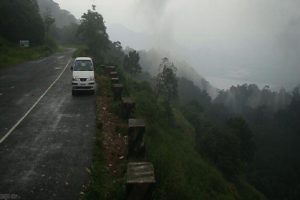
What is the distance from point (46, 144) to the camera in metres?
11.4

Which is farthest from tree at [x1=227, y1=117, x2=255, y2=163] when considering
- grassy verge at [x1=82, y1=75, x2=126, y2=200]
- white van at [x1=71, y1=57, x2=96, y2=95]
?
grassy verge at [x1=82, y1=75, x2=126, y2=200]

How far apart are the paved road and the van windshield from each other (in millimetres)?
2149

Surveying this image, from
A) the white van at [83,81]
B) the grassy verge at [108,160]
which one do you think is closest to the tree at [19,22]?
the white van at [83,81]

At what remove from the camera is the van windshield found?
73.6ft

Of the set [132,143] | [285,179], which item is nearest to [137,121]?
[132,143]

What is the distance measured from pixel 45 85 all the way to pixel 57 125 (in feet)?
38.8

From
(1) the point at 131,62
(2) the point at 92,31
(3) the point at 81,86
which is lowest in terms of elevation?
(1) the point at 131,62

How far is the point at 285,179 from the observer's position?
278 feet

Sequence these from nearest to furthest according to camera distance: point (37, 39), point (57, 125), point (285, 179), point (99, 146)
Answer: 1. point (99, 146)
2. point (57, 125)
3. point (37, 39)
4. point (285, 179)

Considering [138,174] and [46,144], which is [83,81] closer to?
[46,144]

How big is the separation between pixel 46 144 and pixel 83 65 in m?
12.2

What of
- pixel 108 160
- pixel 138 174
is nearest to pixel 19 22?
pixel 108 160

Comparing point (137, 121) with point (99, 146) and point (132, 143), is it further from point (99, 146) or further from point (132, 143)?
point (99, 146)

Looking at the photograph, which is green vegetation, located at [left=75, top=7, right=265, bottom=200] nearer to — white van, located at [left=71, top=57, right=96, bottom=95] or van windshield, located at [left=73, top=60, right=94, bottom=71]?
white van, located at [left=71, top=57, right=96, bottom=95]
